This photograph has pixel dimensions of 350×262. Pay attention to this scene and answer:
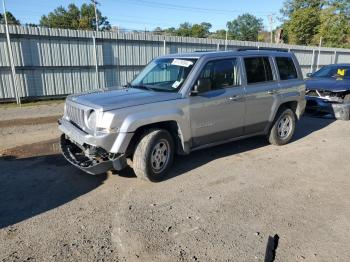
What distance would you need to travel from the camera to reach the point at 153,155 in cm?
471

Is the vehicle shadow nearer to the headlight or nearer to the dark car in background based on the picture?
the headlight

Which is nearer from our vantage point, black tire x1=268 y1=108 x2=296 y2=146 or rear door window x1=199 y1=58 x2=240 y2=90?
rear door window x1=199 y1=58 x2=240 y2=90

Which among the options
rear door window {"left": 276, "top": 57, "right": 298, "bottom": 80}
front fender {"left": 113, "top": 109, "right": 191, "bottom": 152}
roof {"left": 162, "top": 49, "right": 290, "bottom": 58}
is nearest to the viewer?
front fender {"left": 113, "top": 109, "right": 191, "bottom": 152}

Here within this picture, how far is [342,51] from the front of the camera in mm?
27141

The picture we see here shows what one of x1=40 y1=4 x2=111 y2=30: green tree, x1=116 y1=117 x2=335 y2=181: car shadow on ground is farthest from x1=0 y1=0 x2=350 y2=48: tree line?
x1=116 y1=117 x2=335 y2=181: car shadow on ground

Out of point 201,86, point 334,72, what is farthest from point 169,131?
point 334,72

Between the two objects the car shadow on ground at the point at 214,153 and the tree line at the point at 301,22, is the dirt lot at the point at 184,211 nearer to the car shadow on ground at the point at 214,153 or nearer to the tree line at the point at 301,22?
the car shadow on ground at the point at 214,153

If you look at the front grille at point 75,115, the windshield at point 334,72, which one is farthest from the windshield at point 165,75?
the windshield at point 334,72

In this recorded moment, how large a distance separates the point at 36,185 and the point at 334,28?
39.5 metres

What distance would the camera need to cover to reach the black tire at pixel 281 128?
21.9 ft

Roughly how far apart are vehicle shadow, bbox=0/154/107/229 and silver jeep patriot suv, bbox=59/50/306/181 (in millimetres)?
391

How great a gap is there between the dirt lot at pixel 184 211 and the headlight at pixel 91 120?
938 mm

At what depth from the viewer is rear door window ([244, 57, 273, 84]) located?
5875 millimetres

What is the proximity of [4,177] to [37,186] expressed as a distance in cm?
72
